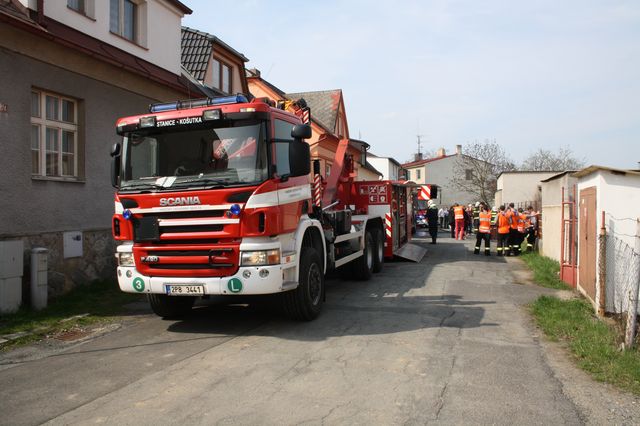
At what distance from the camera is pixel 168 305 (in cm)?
750

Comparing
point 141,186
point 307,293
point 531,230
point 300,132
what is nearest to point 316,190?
point 300,132

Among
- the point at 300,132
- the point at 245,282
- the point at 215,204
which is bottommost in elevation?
the point at 245,282

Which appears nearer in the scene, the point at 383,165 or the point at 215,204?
the point at 215,204

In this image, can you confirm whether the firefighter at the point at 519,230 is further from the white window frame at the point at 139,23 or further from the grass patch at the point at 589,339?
the white window frame at the point at 139,23

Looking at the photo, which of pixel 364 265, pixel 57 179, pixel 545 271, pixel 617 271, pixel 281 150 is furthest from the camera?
pixel 545 271

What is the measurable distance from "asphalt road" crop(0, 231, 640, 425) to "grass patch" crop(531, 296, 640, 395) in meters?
0.32

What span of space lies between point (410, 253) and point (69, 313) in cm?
967

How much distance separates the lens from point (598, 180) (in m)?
7.58

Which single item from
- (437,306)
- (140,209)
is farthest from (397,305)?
(140,209)

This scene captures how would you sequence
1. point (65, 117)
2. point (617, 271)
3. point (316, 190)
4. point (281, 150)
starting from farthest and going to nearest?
1. point (65, 117)
2. point (316, 190)
3. point (617, 271)
4. point (281, 150)

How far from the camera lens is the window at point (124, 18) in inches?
458

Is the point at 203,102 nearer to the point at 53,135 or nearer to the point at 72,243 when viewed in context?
the point at 53,135

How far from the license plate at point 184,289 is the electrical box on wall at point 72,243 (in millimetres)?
4011

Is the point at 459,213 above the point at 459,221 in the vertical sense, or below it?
above
